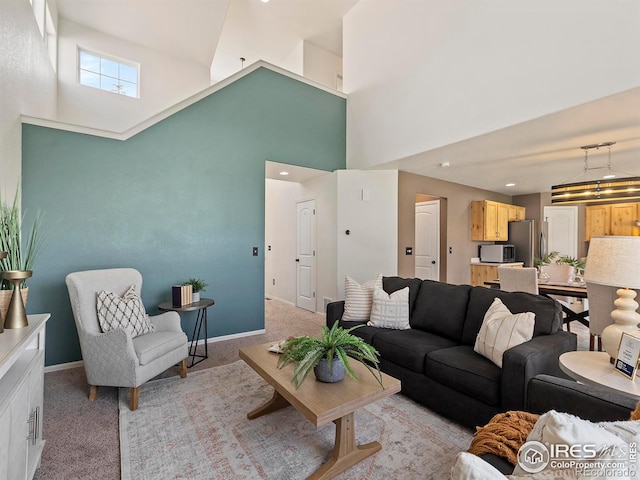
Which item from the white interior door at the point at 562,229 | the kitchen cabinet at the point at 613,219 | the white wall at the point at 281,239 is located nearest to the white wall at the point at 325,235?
the white wall at the point at 281,239

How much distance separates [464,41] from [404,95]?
0.89m

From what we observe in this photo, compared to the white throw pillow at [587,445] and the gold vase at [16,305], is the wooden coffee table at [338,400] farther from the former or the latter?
the gold vase at [16,305]

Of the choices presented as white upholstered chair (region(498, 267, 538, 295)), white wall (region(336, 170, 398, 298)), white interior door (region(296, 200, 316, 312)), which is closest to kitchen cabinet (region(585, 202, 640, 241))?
white upholstered chair (region(498, 267, 538, 295))

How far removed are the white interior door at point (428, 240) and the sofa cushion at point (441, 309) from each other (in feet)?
10.1

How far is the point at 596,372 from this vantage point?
1609mm

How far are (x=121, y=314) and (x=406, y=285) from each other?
2.67m

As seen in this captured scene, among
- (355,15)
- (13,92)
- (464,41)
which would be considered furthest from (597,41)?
(13,92)

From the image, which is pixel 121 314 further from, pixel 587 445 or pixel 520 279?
pixel 520 279

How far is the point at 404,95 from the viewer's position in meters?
3.94

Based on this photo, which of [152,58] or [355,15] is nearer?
[355,15]

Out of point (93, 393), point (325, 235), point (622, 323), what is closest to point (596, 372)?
point (622, 323)

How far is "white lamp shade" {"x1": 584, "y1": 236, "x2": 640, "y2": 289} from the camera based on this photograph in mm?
1594

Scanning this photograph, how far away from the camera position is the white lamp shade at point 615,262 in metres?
1.59

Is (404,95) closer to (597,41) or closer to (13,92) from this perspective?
(597,41)
